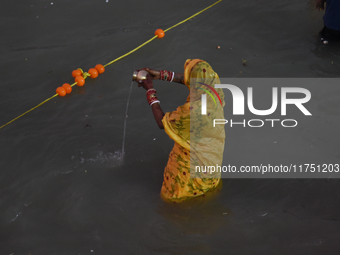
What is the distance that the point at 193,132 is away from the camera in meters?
3.45

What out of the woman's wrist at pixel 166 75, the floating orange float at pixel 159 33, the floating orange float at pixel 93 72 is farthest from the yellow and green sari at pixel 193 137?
the floating orange float at pixel 159 33

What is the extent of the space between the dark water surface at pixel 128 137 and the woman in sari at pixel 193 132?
0.87 feet

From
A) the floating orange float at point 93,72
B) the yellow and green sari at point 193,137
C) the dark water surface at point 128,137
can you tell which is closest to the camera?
the yellow and green sari at point 193,137

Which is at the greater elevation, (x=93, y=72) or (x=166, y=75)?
(x=166, y=75)

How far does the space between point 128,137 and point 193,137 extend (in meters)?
1.80

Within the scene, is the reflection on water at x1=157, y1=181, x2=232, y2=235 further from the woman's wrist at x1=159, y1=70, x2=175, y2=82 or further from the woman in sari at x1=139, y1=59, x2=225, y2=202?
the woman's wrist at x1=159, y1=70, x2=175, y2=82

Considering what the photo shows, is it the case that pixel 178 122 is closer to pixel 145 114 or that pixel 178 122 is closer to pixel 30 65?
pixel 145 114

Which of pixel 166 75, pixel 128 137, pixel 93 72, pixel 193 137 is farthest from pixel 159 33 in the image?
pixel 193 137

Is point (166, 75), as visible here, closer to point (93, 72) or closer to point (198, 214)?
point (198, 214)

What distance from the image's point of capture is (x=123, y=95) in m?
5.78

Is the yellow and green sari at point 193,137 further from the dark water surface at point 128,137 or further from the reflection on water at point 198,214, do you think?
the dark water surface at point 128,137

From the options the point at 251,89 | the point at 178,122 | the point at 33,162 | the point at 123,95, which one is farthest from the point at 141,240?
the point at 251,89

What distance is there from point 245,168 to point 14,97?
3.68 meters

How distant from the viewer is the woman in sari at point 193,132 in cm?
333
